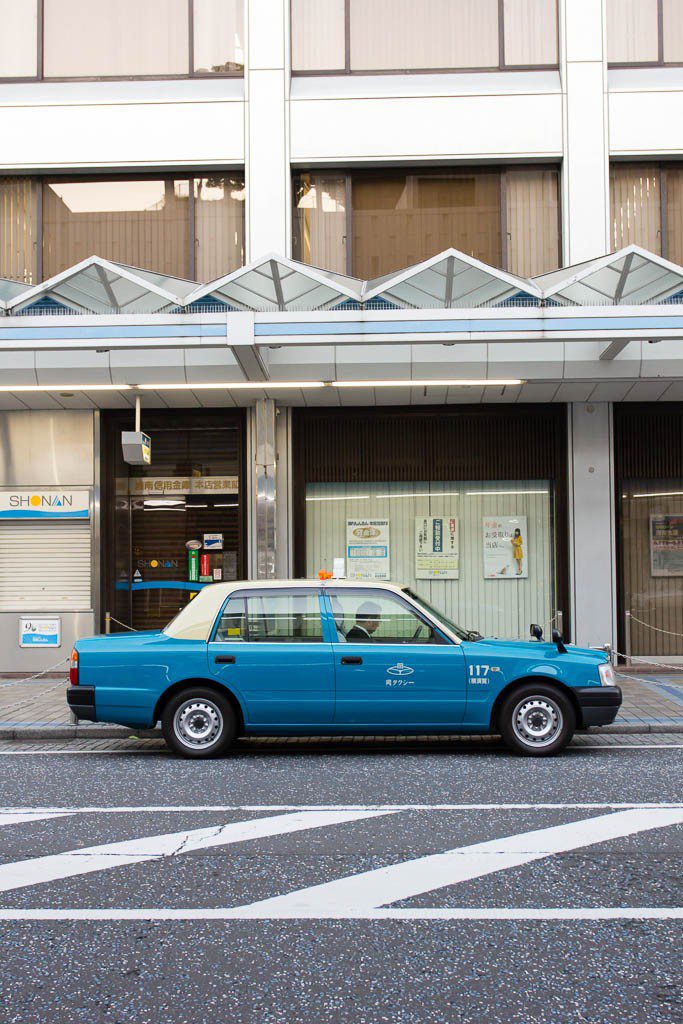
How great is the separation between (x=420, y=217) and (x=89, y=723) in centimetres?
873

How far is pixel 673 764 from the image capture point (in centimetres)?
748

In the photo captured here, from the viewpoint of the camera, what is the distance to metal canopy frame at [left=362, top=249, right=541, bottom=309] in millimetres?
10297

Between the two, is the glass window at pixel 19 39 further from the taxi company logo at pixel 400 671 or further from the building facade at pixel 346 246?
the taxi company logo at pixel 400 671

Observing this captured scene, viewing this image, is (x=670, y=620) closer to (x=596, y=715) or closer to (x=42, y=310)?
(x=596, y=715)

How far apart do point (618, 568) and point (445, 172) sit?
6469 mm

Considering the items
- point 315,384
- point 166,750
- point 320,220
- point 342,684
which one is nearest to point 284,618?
point 342,684

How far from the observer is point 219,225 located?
1357 centimetres

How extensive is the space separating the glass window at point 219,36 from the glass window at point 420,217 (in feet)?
8.68

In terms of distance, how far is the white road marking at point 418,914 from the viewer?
13.7 feet

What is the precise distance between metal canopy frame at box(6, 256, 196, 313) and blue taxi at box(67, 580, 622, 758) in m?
4.64

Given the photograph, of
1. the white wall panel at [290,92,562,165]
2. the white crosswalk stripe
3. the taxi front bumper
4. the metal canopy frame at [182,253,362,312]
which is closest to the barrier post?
the taxi front bumper

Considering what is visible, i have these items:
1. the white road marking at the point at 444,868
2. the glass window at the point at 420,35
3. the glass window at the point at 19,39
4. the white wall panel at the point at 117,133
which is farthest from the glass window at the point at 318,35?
the white road marking at the point at 444,868

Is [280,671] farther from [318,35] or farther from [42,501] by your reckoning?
[318,35]

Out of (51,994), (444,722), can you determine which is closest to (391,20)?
(444,722)
